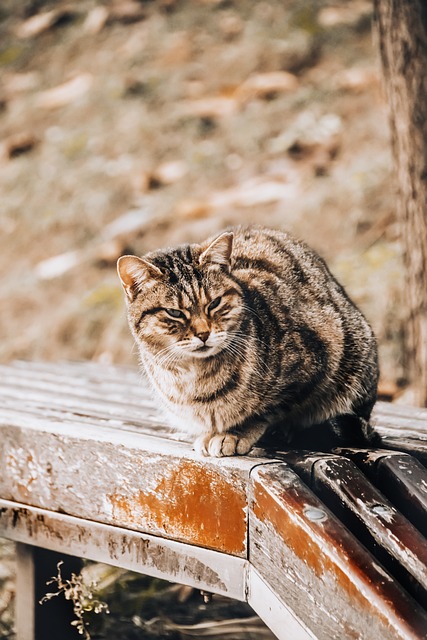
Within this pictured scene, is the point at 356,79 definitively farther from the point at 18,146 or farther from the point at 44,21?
the point at 44,21

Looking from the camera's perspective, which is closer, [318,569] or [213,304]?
[318,569]

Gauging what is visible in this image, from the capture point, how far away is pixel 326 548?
169 cm

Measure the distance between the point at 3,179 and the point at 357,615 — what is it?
20.4 ft

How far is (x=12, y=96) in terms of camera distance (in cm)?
791

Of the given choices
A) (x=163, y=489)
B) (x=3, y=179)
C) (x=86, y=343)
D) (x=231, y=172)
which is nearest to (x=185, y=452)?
(x=163, y=489)

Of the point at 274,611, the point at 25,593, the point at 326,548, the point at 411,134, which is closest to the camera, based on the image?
the point at 326,548

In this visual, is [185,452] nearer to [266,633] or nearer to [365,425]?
[365,425]

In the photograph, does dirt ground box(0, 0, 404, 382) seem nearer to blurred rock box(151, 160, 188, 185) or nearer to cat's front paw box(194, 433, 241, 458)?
blurred rock box(151, 160, 188, 185)

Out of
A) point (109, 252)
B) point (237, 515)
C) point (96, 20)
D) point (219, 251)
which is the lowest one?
point (109, 252)

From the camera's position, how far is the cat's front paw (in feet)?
6.72

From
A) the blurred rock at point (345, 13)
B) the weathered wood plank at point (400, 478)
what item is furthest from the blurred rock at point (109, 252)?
the weathered wood plank at point (400, 478)

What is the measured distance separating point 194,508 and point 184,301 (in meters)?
0.58

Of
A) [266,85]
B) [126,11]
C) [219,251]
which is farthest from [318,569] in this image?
[126,11]

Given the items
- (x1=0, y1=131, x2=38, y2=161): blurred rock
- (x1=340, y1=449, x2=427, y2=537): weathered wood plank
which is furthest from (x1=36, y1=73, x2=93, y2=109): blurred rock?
(x1=340, y1=449, x2=427, y2=537): weathered wood plank
